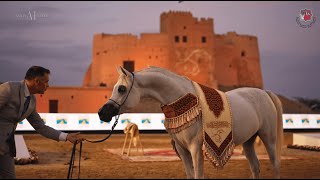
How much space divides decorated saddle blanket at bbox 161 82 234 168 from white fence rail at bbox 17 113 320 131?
727 inches

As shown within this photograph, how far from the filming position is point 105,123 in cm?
2370

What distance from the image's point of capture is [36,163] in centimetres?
1178

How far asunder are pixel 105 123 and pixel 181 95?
19135mm

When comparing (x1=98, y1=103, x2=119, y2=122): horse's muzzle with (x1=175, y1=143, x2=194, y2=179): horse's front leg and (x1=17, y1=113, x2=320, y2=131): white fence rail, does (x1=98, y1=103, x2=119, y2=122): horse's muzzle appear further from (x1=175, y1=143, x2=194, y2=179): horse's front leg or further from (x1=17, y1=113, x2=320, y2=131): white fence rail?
(x1=17, y1=113, x2=320, y2=131): white fence rail

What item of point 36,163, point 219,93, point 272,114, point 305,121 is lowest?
point 305,121

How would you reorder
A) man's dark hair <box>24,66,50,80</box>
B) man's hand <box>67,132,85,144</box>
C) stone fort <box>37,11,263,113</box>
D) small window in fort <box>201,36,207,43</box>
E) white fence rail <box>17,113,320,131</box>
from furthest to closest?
small window in fort <box>201,36,207,43</box> < stone fort <box>37,11,263,113</box> < white fence rail <box>17,113,320,131</box> < man's hand <box>67,132,85,144</box> < man's dark hair <box>24,66,50,80</box>

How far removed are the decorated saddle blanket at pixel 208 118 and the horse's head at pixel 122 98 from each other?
0.44 meters

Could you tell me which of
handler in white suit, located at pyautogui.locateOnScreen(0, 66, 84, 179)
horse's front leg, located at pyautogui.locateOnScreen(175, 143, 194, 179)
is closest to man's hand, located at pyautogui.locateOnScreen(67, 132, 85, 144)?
handler in white suit, located at pyautogui.locateOnScreen(0, 66, 84, 179)

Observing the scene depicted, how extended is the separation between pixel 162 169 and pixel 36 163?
3.86 m

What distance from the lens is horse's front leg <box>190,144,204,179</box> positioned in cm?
472

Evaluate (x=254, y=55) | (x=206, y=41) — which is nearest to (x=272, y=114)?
(x=206, y=41)

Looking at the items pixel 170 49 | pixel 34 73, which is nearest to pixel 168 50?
pixel 170 49

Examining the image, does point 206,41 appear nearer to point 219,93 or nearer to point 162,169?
point 162,169

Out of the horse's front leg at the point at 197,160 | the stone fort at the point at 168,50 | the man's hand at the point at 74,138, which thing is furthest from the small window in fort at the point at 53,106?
the horse's front leg at the point at 197,160
